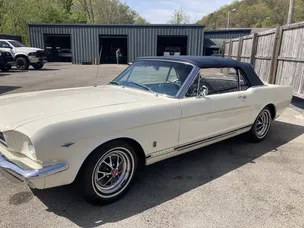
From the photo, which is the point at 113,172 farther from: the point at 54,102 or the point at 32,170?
the point at 54,102

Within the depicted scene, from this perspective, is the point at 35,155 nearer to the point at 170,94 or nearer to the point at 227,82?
the point at 170,94

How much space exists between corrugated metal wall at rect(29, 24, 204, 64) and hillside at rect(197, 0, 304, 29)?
1824 inches

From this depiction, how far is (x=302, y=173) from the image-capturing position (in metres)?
3.70

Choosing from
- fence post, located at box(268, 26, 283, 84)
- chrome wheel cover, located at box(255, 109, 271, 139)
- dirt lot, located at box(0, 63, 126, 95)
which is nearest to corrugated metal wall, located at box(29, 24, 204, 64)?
dirt lot, located at box(0, 63, 126, 95)

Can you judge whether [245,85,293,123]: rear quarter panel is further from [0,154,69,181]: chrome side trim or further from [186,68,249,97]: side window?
[0,154,69,181]: chrome side trim

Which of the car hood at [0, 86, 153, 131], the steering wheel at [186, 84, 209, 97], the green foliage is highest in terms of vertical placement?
the green foliage

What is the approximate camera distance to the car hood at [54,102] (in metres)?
2.52

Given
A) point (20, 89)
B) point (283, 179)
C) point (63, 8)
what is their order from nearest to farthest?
point (283, 179), point (20, 89), point (63, 8)

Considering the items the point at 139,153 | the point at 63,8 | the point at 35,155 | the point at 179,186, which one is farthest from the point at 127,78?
the point at 63,8

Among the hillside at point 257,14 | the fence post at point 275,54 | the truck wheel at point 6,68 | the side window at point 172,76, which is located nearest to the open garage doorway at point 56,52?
the truck wheel at point 6,68

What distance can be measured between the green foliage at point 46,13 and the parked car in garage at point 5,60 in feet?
74.3

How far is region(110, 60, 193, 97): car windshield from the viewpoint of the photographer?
3.58m

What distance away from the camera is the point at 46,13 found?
39.1 metres

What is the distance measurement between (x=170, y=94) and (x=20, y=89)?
8713 millimetres
